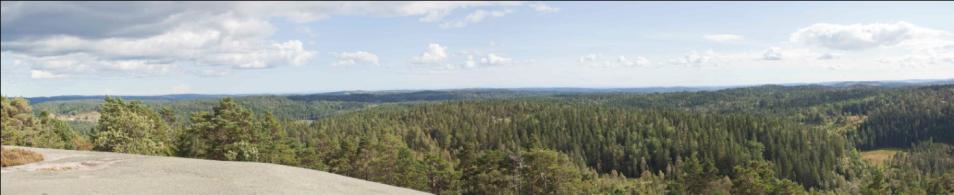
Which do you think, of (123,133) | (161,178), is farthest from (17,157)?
(123,133)

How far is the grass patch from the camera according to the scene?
2634 centimetres

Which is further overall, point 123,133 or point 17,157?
point 123,133

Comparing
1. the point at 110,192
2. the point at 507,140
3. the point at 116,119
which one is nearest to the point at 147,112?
the point at 116,119

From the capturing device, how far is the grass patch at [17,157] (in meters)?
26.3

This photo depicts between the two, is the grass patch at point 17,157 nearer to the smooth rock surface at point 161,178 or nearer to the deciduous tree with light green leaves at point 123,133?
the smooth rock surface at point 161,178

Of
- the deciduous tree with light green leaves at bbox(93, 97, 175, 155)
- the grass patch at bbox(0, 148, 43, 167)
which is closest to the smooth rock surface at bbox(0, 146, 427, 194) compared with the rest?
the grass patch at bbox(0, 148, 43, 167)

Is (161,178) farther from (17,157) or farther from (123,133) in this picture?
(123,133)

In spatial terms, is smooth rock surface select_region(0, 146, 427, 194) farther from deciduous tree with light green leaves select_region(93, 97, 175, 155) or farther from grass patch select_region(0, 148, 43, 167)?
Answer: deciduous tree with light green leaves select_region(93, 97, 175, 155)

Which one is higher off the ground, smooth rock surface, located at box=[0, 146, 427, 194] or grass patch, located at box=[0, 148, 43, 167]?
grass patch, located at box=[0, 148, 43, 167]

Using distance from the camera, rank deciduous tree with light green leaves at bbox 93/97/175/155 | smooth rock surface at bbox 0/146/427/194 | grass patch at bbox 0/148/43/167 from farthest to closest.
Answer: deciduous tree with light green leaves at bbox 93/97/175/155
grass patch at bbox 0/148/43/167
smooth rock surface at bbox 0/146/427/194

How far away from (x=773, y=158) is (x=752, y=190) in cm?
11592

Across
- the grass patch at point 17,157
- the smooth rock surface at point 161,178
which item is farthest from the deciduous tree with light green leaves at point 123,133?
Result: the grass patch at point 17,157

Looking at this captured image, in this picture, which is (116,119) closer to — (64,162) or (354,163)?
(354,163)

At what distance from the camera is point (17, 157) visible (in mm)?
27781
